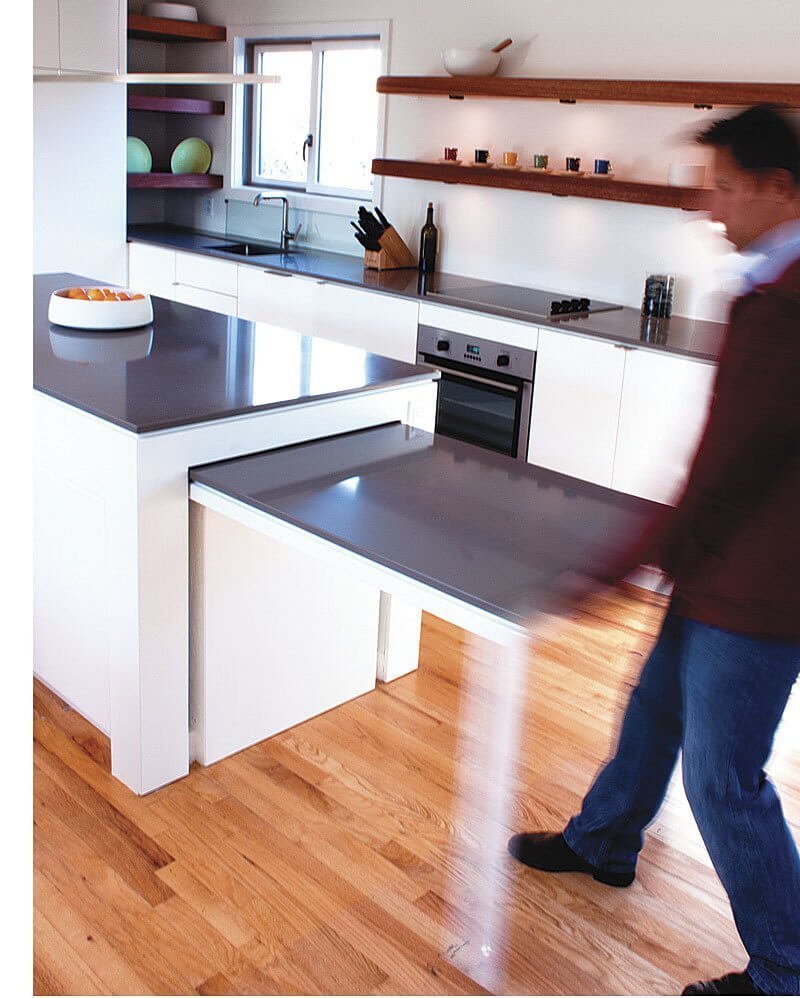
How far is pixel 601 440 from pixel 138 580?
1963mm

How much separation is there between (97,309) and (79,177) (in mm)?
2629

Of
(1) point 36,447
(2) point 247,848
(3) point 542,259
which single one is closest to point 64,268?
(3) point 542,259

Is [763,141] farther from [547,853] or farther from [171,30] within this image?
[171,30]

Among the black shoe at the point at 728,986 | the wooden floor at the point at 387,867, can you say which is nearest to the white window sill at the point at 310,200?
the wooden floor at the point at 387,867

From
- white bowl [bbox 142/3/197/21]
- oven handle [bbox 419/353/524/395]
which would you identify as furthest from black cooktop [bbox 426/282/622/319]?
white bowl [bbox 142/3/197/21]

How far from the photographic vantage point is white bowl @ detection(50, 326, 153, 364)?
261 cm

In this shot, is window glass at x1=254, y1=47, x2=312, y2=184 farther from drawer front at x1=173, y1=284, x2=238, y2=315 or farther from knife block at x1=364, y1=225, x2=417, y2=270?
knife block at x1=364, y1=225, x2=417, y2=270

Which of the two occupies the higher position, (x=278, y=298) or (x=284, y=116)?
(x=284, y=116)

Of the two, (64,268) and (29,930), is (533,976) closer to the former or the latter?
(29,930)

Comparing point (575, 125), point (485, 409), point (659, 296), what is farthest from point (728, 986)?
point (575, 125)

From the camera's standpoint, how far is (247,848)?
210cm

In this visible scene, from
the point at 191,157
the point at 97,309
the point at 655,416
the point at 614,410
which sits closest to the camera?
the point at 97,309

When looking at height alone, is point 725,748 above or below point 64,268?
below

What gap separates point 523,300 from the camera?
406 centimetres
